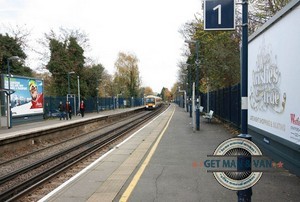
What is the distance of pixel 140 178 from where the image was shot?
28.2 ft

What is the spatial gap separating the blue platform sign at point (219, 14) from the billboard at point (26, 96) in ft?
83.6

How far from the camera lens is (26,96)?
31.7 m

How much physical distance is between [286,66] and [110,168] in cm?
561

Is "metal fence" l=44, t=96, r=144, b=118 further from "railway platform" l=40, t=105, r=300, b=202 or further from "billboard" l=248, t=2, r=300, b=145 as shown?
"billboard" l=248, t=2, r=300, b=145

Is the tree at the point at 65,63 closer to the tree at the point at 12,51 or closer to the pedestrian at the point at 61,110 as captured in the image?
the tree at the point at 12,51

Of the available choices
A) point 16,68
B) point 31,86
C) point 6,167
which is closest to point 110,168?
point 6,167

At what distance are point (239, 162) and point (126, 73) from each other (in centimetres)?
9346

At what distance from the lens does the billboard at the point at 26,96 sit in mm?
29453

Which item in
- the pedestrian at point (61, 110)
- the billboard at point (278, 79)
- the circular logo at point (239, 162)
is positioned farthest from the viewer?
the pedestrian at point (61, 110)

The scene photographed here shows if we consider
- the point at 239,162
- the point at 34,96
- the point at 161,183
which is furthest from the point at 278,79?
the point at 34,96

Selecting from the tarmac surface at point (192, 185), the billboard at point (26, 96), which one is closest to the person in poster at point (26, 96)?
the billboard at point (26, 96)

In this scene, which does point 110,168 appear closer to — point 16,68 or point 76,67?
point 16,68

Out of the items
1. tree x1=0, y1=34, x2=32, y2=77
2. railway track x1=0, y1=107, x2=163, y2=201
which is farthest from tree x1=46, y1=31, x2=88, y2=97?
railway track x1=0, y1=107, x2=163, y2=201

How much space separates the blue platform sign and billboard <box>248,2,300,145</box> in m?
2.93
